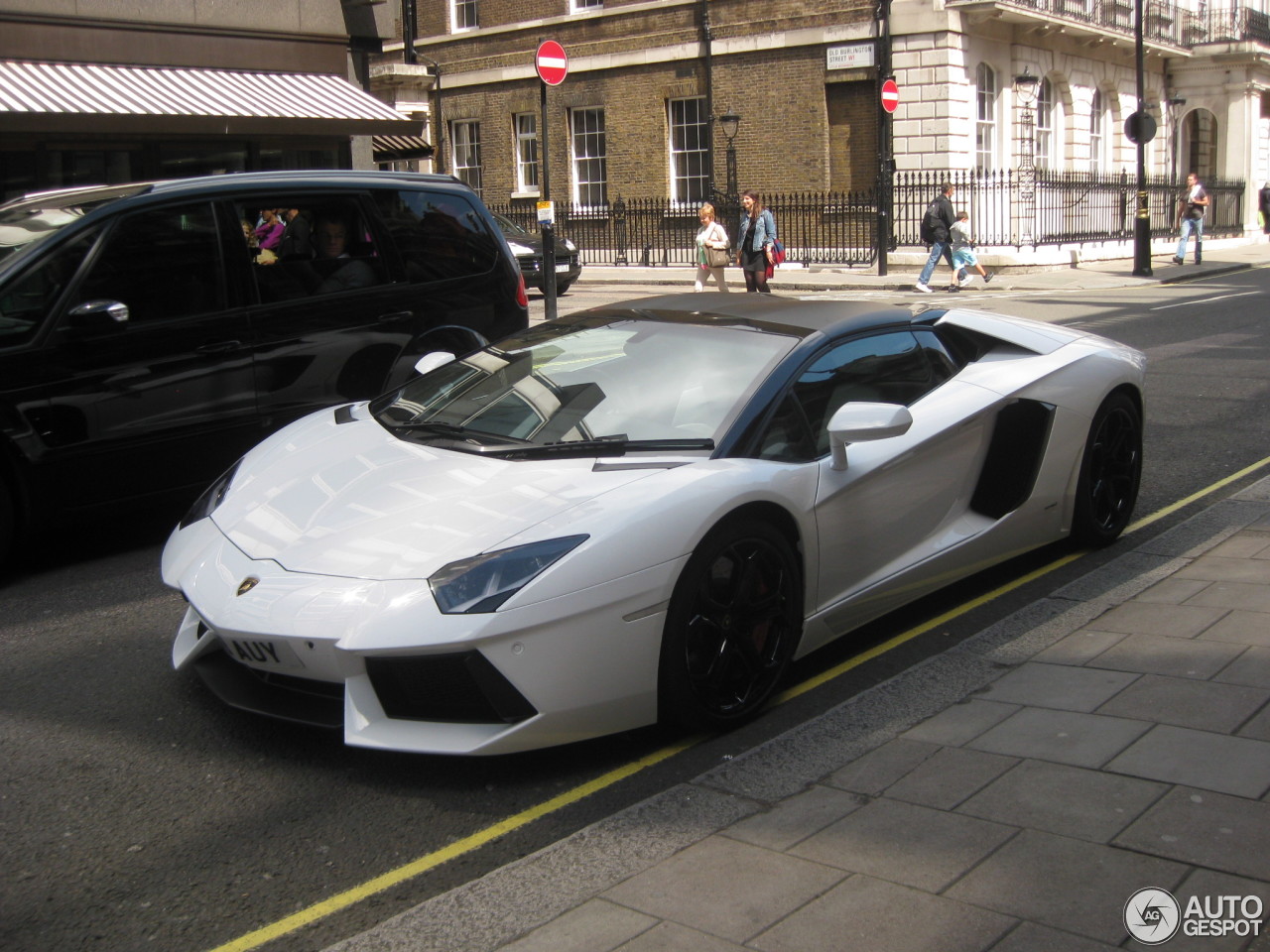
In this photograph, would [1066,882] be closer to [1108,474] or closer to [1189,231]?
[1108,474]

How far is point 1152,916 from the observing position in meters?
2.71

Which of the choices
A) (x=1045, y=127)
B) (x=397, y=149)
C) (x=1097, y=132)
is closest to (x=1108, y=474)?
(x=397, y=149)

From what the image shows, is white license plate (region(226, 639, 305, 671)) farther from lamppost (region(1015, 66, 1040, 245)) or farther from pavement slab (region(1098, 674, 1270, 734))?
lamppost (region(1015, 66, 1040, 245))

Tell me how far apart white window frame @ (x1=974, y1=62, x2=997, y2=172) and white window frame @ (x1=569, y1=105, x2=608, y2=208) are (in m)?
9.62

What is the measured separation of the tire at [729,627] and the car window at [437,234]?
3988 millimetres

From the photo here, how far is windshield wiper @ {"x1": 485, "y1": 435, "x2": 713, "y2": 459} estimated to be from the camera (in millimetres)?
4129

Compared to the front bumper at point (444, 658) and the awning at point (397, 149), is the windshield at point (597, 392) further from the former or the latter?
the awning at point (397, 149)

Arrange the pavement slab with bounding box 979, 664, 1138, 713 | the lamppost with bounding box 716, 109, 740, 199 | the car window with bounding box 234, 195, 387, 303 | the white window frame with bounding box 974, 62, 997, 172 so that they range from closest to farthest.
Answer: the pavement slab with bounding box 979, 664, 1138, 713 → the car window with bounding box 234, 195, 387, 303 → the white window frame with bounding box 974, 62, 997, 172 → the lamppost with bounding box 716, 109, 740, 199

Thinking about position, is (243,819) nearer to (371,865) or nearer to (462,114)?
(371,865)

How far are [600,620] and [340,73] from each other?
51.9 ft

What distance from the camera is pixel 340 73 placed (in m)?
17.8

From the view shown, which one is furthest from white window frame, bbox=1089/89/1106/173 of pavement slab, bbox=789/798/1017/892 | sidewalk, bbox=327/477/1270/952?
pavement slab, bbox=789/798/1017/892

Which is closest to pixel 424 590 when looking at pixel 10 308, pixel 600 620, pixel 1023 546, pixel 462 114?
pixel 600 620

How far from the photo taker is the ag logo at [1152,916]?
265 cm
